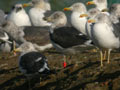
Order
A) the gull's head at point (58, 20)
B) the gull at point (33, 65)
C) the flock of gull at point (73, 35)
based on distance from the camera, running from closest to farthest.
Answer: the gull at point (33, 65) < the flock of gull at point (73, 35) < the gull's head at point (58, 20)

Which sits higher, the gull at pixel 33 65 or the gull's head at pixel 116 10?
the gull's head at pixel 116 10

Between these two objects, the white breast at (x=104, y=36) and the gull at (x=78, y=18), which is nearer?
the white breast at (x=104, y=36)

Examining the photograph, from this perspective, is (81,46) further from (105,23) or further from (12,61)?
(12,61)

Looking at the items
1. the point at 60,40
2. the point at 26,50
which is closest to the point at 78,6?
the point at 60,40

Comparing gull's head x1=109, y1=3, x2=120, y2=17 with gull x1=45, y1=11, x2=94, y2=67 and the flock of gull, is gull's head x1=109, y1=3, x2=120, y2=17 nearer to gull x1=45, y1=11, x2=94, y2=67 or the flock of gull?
the flock of gull

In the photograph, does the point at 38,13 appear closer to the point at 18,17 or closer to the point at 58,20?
the point at 18,17

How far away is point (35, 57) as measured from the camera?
307 inches

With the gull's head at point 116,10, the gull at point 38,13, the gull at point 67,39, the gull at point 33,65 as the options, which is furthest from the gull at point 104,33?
the gull at point 38,13

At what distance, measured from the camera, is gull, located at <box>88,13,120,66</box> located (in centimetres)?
789

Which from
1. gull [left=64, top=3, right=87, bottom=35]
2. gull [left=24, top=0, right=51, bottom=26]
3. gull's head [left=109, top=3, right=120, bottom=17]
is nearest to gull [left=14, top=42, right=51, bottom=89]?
gull's head [left=109, top=3, right=120, bottom=17]

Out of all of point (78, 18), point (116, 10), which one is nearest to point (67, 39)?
point (116, 10)

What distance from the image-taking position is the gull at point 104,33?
789cm

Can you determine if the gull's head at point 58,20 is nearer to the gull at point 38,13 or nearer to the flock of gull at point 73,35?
the flock of gull at point 73,35

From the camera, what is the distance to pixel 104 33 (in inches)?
310
